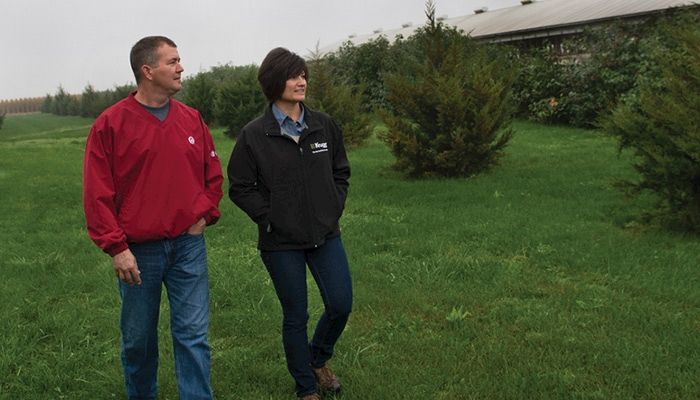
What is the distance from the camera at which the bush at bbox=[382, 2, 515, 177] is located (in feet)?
37.8

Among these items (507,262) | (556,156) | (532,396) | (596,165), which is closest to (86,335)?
(532,396)

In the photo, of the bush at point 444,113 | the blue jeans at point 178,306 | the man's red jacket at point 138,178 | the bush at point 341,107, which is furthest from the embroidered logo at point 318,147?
the bush at point 341,107

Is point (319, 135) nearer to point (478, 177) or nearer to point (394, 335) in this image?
point (394, 335)

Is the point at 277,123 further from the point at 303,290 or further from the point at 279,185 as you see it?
the point at 303,290

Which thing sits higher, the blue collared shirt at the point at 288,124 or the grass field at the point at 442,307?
the blue collared shirt at the point at 288,124

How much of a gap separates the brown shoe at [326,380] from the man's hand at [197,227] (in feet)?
3.68

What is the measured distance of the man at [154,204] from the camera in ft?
10.4

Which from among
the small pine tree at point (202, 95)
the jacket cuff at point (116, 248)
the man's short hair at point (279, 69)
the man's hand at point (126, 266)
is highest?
the small pine tree at point (202, 95)

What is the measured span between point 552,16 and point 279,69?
26675 mm

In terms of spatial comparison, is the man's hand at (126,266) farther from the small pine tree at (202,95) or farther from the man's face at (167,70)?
the small pine tree at (202,95)

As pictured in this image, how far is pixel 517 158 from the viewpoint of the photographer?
13961 mm

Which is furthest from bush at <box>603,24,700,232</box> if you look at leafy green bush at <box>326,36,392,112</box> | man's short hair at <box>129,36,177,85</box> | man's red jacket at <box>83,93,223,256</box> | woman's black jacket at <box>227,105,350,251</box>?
leafy green bush at <box>326,36,392,112</box>

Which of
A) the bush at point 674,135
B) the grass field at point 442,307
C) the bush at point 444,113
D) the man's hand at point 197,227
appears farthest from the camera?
the bush at point 444,113

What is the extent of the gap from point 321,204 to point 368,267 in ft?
10.0
